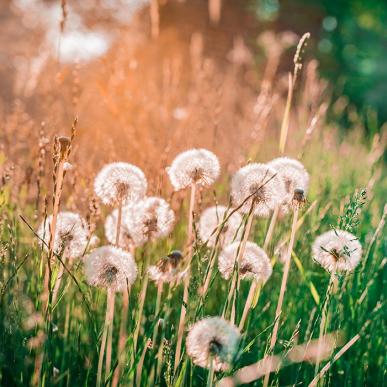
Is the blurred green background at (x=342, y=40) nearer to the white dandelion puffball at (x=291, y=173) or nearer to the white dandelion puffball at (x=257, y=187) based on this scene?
the white dandelion puffball at (x=291, y=173)

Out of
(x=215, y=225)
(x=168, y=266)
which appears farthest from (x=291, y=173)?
(x=168, y=266)

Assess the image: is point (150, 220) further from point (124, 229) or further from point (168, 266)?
point (168, 266)

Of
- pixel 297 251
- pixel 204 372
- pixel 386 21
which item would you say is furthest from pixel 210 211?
pixel 386 21

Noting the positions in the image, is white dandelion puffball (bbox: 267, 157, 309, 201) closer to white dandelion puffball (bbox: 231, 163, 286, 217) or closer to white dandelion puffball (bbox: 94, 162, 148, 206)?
white dandelion puffball (bbox: 231, 163, 286, 217)

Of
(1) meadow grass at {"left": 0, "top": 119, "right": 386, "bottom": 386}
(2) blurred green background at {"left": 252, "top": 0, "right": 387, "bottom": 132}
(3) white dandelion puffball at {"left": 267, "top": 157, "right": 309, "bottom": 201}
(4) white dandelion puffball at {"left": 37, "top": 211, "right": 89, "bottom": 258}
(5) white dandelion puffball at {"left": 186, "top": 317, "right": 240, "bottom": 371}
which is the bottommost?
(5) white dandelion puffball at {"left": 186, "top": 317, "right": 240, "bottom": 371}

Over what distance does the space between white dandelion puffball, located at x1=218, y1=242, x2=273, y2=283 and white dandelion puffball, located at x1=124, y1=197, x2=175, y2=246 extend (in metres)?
0.16

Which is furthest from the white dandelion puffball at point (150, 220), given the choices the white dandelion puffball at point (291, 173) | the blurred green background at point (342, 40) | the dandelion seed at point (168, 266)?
the blurred green background at point (342, 40)

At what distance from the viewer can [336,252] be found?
110 centimetres

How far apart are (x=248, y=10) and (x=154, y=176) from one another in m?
12.4

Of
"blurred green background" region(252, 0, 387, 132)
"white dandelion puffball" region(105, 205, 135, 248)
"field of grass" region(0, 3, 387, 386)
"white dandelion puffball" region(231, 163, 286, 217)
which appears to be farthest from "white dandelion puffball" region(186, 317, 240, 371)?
"blurred green background" region(252, 0, 387, 132)

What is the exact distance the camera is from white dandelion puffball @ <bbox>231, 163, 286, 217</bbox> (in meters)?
1.10

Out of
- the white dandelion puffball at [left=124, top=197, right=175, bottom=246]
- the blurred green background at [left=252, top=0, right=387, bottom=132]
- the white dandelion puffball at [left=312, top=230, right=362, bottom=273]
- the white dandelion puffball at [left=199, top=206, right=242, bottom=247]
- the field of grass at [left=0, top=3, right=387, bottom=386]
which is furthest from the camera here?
the blurred green background at [left=252, top=0, right=387, bottom=132]

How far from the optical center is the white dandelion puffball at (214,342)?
2.76 feet

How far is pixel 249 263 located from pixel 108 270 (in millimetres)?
292
